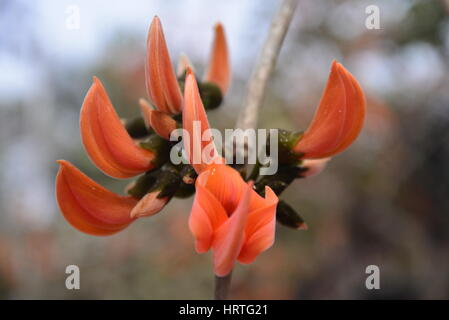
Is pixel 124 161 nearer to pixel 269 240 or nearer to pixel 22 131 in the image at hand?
pixel 269 240

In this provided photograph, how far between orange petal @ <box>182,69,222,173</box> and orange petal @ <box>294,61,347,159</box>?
146mm

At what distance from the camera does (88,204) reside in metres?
0.60

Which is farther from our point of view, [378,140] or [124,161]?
[378,140]

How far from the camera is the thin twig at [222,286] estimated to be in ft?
1.77

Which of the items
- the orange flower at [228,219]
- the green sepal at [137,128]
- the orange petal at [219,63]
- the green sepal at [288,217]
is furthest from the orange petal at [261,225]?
the orange petal at [219,63]

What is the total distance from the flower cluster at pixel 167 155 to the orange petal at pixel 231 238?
1 centimetres

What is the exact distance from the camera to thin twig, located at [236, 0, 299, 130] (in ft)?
2.19

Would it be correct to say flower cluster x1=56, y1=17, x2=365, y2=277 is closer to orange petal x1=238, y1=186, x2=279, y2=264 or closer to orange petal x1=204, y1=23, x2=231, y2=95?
orange petal x1=238, y1=186, x2=279, y2=264

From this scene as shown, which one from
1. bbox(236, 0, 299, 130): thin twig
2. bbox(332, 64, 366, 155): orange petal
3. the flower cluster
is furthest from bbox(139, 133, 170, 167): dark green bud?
bbox(332, 64, 366, 155): orange petal

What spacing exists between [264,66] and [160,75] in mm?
195

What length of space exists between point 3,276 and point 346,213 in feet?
10.7

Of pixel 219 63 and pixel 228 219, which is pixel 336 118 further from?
pixel 219 63

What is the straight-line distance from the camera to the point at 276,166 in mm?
619
